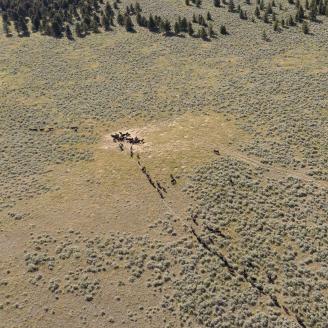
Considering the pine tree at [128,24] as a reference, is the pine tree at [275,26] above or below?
below

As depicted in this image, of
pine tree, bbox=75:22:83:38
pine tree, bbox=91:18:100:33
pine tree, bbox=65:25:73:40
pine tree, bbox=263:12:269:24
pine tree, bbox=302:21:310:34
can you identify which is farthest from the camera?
Result: pine tree, bbox=91:18:100:33

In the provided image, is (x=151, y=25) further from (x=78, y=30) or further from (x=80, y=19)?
(x=80, y=19)

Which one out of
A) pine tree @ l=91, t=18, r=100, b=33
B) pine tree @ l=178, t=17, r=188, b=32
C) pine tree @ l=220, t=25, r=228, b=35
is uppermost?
pine tree @ l=91, t=18, r=100, b=33

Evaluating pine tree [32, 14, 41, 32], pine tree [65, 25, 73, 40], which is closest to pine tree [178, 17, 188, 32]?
pine tree [65, 25, 73, 40]

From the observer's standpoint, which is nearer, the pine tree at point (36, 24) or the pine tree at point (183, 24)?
the pine tree at point (183, 24)

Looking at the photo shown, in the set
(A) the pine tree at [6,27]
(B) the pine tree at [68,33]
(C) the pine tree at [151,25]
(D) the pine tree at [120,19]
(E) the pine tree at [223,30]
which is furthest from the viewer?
(A) the pine tree at [6,27]

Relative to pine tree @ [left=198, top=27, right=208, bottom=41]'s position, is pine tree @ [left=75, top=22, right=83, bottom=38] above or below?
above

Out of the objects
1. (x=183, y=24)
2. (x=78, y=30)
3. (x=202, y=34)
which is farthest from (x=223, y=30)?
(x=78, y=30)

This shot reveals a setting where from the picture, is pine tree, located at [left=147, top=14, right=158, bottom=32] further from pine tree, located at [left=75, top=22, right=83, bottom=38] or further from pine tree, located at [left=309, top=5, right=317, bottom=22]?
pine tree, located at [left=309, top=5, right=317, bottom=22]

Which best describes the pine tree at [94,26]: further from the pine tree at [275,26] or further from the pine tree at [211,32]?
the pine tree at [275,26]

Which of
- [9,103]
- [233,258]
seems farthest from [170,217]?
[9,103]

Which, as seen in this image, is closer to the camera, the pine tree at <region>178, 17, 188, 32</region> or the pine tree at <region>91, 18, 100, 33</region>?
the pine tree at <region>178, 17, 188, 32</region>

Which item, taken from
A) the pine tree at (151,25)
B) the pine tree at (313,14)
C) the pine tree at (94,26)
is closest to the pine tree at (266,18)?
the pine tree at (313,14)
